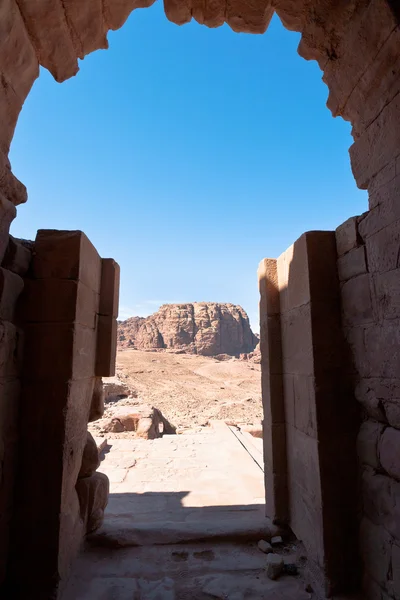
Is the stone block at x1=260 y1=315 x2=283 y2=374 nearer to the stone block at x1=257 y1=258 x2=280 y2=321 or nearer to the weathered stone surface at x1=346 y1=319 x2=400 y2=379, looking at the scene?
the stone block at x1=257 y1=258 x2=280 y2=321

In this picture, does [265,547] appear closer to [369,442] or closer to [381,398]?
[369,442]

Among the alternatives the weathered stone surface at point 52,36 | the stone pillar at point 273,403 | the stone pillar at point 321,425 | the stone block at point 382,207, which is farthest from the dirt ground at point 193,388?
the weathered stone surface at point 52,36

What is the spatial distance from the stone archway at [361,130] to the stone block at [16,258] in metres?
0.07

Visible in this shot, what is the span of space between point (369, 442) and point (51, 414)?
2.40 meters

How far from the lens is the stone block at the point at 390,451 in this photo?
7.03ft

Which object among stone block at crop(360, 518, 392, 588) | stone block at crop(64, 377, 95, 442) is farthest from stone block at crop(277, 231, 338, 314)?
stone block at crop(64, 377, 95, 442)

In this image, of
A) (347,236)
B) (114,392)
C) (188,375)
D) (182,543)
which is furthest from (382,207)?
(188,375)

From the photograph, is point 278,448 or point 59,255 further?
point 278,448

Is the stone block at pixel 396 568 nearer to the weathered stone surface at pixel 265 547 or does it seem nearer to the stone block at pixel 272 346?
the weathered stone surface at pixel 265 547

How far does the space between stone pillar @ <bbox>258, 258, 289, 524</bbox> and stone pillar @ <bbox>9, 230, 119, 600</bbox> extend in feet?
6.15

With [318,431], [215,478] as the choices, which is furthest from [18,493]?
[215,478]

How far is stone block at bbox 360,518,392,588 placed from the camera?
221 cm

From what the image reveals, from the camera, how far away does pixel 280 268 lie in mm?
3756

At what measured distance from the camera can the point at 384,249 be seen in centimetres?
228
